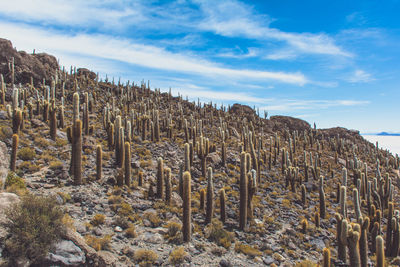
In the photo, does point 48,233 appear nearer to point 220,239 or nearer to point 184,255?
point 184,255

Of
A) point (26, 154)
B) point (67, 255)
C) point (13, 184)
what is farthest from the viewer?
point (26, 154)

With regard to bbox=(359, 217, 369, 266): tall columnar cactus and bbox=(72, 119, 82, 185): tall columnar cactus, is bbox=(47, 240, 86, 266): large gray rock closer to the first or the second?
bbox=(72, 119, 82, 185): tall columnar cactus

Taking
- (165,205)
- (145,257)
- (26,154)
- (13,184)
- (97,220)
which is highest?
(26,154)

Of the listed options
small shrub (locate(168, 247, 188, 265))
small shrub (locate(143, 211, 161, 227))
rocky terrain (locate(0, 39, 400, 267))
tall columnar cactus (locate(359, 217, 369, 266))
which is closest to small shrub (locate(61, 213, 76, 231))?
rocky terrain (locate(0, 39, 400, 267))

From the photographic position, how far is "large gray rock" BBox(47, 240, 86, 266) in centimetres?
680

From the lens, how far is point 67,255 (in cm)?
704

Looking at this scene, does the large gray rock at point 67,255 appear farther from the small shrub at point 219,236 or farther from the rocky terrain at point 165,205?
the small shrub at point 219,236

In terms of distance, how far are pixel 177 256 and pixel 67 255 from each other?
4.30 metres

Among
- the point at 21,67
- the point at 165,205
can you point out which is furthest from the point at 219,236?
the point at 21,67

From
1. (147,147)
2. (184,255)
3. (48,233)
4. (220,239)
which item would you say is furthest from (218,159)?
(48,233)

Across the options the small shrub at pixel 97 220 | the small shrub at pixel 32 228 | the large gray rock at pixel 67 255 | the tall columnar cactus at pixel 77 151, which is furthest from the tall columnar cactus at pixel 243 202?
the small shrub at pixel 32 228

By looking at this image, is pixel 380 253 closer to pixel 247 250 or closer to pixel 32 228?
pixel 247 250

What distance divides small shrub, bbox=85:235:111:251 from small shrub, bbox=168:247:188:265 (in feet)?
8.27

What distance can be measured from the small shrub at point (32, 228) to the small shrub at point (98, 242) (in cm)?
182
